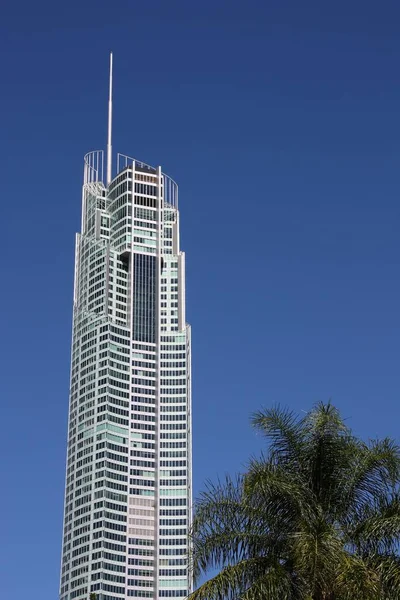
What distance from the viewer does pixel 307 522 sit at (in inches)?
1216

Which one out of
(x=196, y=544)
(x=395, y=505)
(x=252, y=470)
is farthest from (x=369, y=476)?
(x=196, y=544)

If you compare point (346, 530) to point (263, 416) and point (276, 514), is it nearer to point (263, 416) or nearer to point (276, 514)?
point (276, 514)

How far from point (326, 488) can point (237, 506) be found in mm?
2781

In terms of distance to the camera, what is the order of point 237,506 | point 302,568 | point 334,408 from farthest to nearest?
1. point 334,408
2. point 237,506
3. point 302,568

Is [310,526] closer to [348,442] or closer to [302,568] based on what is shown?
[302,568]

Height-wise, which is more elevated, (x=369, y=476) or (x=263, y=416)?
(x=263, y=416)

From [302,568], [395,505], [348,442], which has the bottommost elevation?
[302,568]

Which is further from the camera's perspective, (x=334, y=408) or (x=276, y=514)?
(x=334, y=408)

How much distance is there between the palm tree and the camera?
29906 millimetres

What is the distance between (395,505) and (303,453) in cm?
319

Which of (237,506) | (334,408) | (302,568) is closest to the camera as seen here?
(302,568)

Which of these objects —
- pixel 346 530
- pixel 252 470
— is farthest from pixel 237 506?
pixel 346 530

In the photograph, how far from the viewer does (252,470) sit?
32.4m

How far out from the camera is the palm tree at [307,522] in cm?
2991
